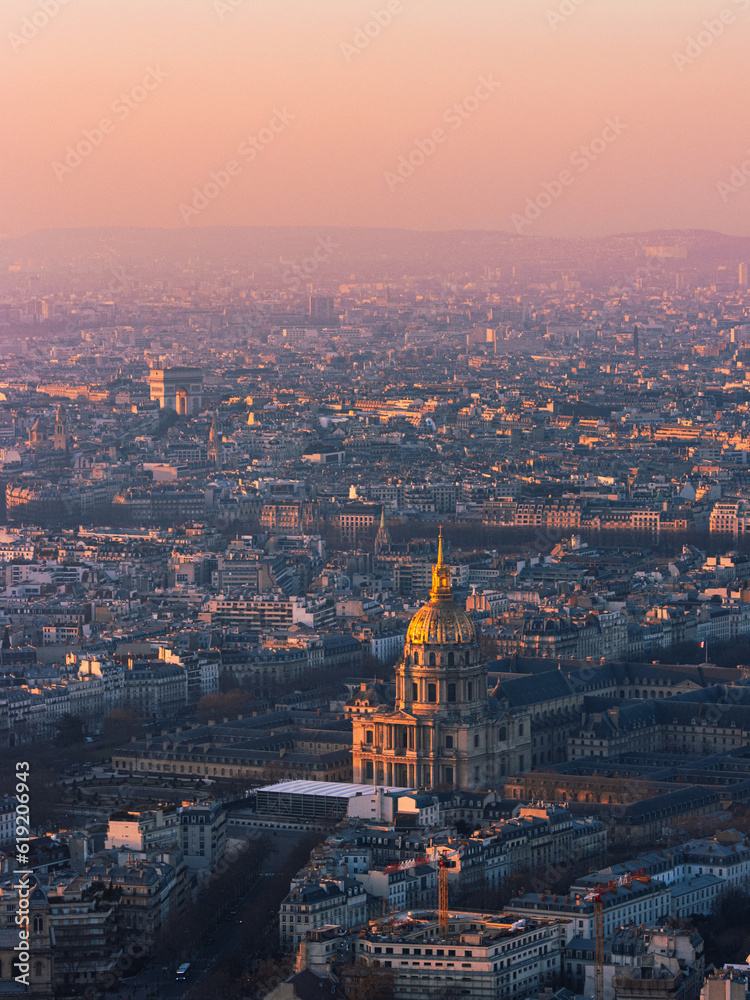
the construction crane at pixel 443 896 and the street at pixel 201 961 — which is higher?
the construction crane at pixel 443 896

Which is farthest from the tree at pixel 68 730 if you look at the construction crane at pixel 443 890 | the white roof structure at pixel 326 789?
the construction crane at pixel 443 890

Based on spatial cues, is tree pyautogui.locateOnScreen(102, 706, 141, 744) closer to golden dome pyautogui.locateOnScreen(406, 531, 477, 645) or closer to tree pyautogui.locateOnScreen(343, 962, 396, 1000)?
golden dome pyautogui.locateOnScreen(406, 531, 477, 645)

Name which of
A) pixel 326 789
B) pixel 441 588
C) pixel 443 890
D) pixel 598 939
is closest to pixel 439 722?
pixel 441 588

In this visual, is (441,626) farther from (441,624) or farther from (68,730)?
(68,730)

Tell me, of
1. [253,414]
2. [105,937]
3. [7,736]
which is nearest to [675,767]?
[7,736]

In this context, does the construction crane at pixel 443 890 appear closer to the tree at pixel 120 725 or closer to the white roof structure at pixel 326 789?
the white roof structure at pixel 326 789

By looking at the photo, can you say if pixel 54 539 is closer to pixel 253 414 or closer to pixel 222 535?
pixel 222 535
